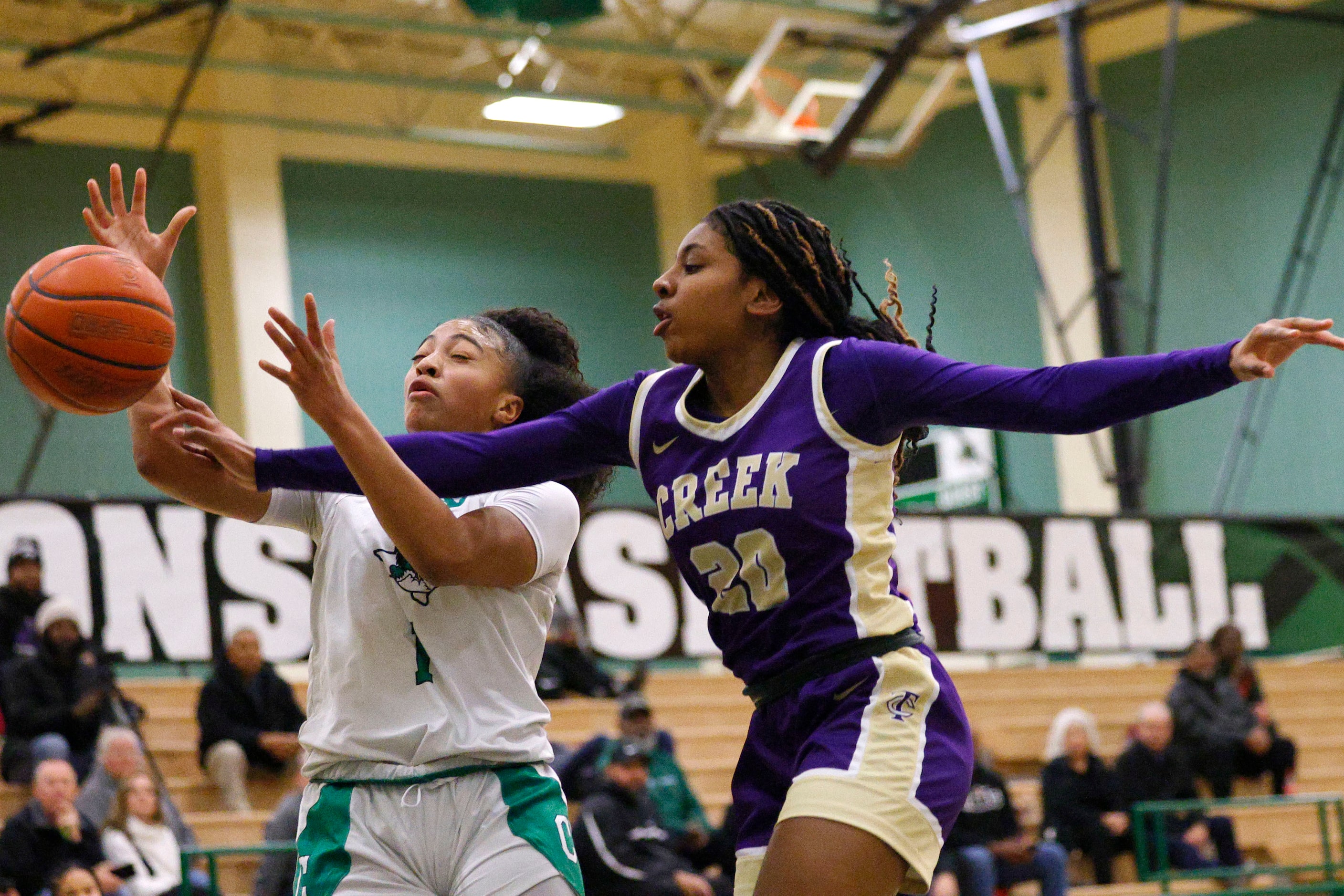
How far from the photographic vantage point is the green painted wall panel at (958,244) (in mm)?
18500

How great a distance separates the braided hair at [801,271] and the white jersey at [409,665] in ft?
2.10

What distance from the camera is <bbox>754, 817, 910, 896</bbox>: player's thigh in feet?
9.68

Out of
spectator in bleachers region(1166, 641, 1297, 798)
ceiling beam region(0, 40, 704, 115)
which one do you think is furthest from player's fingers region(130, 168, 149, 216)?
ceiling beam region(0, 40, 704, 115)

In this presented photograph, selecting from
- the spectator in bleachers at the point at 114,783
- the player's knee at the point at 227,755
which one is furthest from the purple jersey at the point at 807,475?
the player's knee at the point at 227,755

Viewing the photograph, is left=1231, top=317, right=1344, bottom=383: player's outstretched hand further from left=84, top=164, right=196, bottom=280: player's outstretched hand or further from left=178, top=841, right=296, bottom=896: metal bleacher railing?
left=178, top=841, right=296, bottom=896: metal bleacher railing

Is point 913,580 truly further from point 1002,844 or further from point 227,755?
point 227,755

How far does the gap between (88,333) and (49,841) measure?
520cm

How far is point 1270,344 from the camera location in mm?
2875

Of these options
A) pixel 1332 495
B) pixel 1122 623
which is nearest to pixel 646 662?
pixel 1122 623

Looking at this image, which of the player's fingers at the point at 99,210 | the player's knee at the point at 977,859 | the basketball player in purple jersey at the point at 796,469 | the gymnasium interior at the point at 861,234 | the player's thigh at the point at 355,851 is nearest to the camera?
the basketball player in purple jersey at the point at 796,469

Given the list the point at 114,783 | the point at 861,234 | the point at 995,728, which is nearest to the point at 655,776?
the point at 114,783

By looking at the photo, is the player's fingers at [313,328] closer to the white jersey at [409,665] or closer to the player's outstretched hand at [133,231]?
the white jersey at [409,665]

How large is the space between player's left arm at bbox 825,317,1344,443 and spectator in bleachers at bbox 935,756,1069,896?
7.30m

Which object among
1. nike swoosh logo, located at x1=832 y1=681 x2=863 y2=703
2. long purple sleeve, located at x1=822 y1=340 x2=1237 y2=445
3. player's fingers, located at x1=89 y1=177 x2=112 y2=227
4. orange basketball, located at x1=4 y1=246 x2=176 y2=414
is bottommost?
nike swoosh logo, located at x1=832 y1=681 x2=863 y2=703
